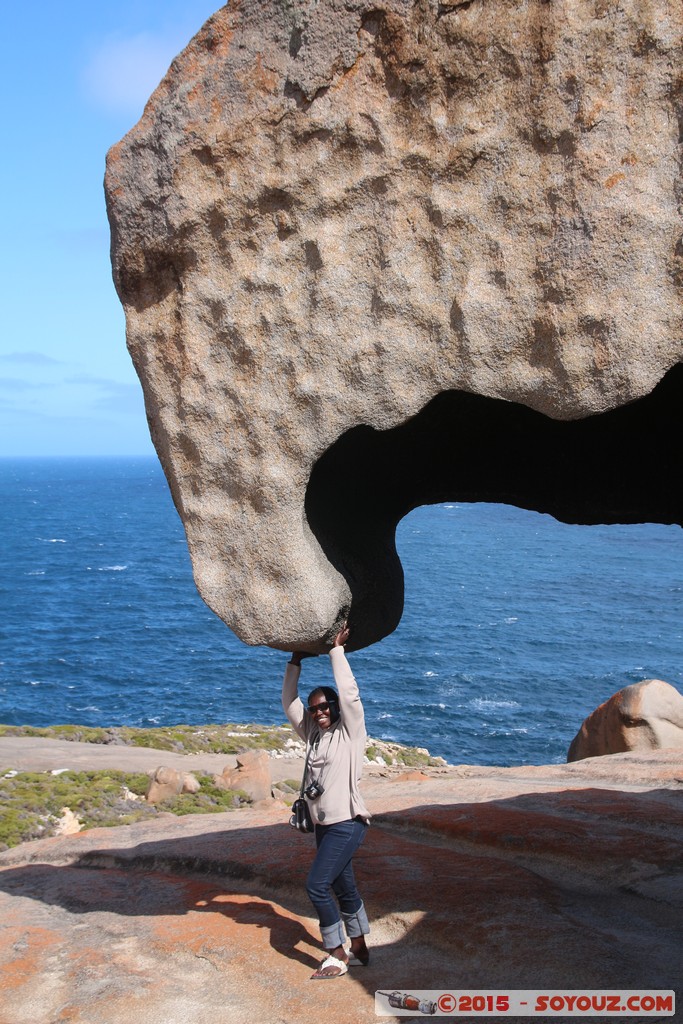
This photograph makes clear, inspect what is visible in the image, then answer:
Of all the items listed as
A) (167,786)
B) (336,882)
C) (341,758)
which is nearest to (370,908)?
(336,882)

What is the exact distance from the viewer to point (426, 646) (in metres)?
51.4

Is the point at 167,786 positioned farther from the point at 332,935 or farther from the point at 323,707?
the point at 323,707

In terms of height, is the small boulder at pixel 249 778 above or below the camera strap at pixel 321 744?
below

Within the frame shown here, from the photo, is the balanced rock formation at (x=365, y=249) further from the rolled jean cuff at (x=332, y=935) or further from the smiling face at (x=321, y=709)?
the rolled jean cuff at (x=332, y=935)

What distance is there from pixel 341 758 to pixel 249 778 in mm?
16729

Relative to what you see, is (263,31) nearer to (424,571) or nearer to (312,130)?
(312,130)

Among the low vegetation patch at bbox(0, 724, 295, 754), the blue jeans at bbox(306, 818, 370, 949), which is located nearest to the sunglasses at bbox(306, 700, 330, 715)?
the blue jeans at bbox(306, 818, 370, 949)

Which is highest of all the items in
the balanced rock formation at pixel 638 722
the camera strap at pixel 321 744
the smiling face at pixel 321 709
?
the smiling face at pixel 321 709

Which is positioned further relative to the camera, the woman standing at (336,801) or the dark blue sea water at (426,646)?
the dark blue sea water at (426,646)

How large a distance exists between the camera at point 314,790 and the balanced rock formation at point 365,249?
2.75 ft

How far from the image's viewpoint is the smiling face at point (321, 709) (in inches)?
240

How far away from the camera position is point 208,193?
575 centimetres

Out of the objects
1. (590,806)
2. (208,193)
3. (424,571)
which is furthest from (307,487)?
(424,571)

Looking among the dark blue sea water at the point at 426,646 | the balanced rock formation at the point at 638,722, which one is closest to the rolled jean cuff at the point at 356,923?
the balanced rock formation at the point at 638,722
